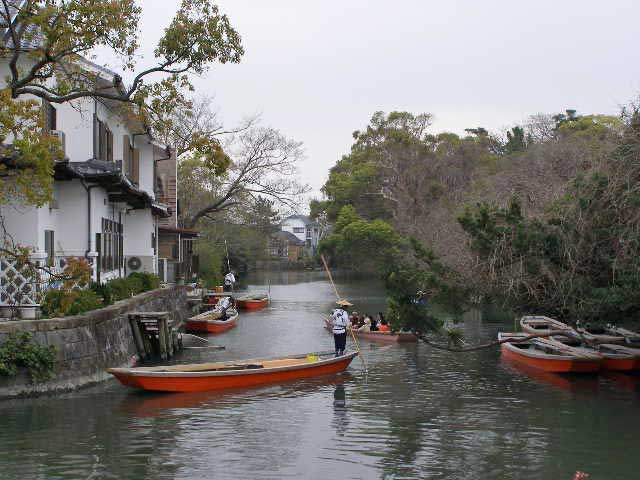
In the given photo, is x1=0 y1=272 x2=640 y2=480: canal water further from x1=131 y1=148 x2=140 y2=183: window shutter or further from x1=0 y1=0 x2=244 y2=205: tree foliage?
x1=131 y1=148 x2=140 y2=183: window shutter

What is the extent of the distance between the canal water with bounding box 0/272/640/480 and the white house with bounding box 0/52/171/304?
158 inches

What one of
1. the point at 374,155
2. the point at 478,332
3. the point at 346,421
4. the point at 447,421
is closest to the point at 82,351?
the point at 346,421

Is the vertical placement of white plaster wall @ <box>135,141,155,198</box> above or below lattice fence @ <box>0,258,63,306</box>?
above

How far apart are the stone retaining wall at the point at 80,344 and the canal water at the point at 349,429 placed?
0.40 m

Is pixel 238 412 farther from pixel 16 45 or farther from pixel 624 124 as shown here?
pixel 624 124

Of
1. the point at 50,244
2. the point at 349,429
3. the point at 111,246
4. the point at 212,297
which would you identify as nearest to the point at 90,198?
the point at 50,244

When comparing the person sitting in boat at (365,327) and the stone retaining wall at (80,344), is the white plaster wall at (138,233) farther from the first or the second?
the person sitting in boat at (365,327)

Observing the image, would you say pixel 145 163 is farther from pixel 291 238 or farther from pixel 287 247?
pixel 291 238

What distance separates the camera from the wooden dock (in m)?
20.8

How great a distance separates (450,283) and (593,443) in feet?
17.2

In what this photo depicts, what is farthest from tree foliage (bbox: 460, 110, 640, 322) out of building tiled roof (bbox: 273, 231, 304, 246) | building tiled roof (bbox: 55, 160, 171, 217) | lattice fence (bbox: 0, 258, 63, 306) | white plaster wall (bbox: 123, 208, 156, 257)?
building tiled roof (bbox: 273, 231, 304, 246)

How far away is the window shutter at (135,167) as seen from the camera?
28.2 m

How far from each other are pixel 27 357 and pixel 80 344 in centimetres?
159

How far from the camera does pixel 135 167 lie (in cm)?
2870
